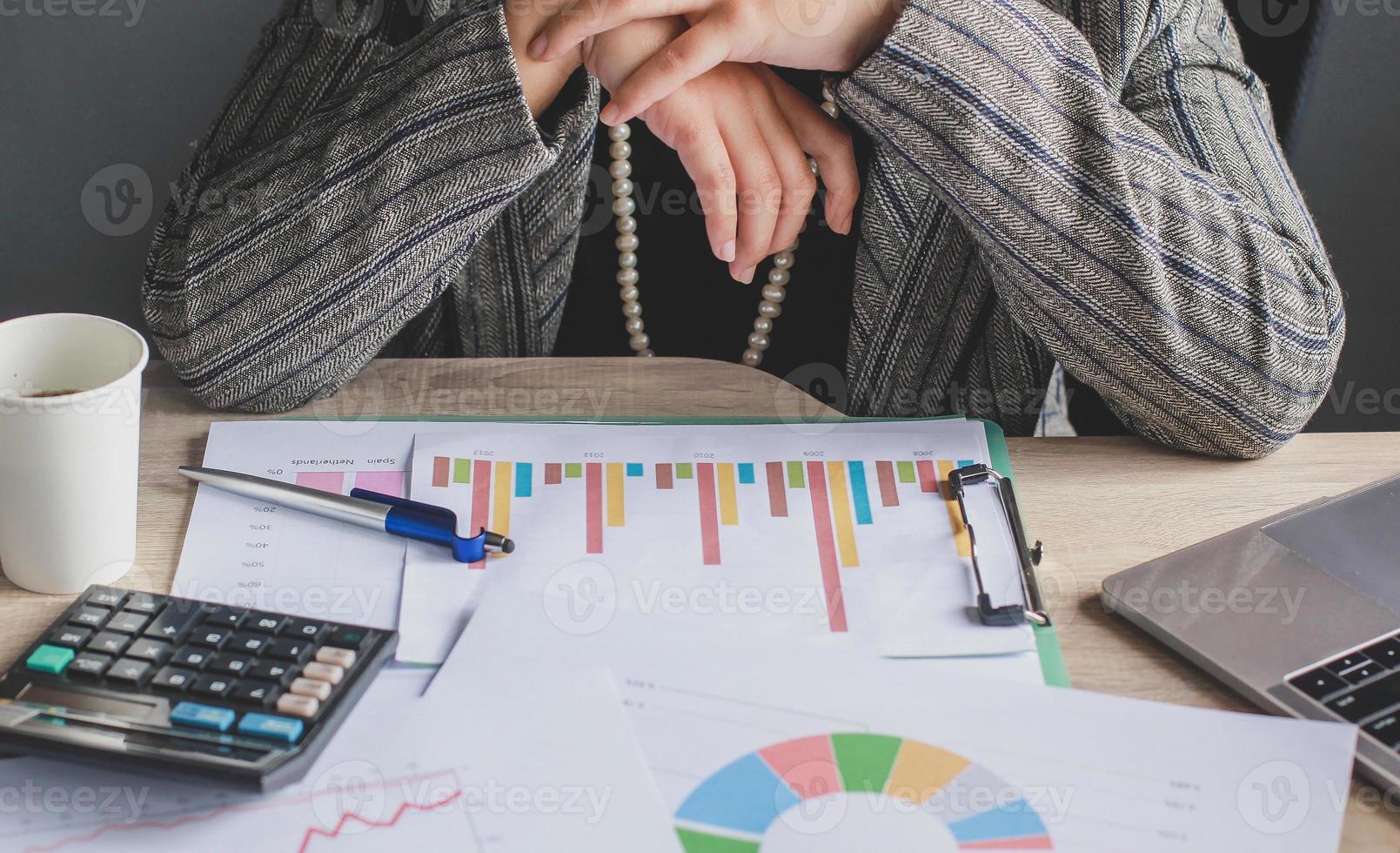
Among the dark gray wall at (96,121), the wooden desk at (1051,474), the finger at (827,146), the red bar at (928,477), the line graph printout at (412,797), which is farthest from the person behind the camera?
the dark gray wall at (96,121)

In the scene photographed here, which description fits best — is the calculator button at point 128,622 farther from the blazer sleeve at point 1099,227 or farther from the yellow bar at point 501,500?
the blazer sleeve at point 1099,227

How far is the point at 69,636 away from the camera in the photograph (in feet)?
1.72

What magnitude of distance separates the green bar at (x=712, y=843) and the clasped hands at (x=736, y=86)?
43 cm

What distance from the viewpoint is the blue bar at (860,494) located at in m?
0.65

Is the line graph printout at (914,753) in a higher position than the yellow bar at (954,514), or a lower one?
lower

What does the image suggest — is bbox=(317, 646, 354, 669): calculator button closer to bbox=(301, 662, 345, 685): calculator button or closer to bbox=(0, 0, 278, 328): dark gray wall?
bbox=(301, 662, 345, 685): calculator button

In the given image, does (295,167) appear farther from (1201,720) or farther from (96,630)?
(1201,720)

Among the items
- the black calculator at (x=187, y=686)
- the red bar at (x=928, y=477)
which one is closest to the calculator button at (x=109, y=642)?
the black calculator at (x=187, y=686)

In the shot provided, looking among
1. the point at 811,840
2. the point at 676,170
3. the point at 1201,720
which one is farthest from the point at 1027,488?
the point at 676,170

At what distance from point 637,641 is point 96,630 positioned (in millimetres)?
262

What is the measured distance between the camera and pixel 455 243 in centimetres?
76

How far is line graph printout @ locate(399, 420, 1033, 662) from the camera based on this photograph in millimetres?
579

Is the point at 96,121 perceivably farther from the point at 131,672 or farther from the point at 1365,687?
the point at 1365,687

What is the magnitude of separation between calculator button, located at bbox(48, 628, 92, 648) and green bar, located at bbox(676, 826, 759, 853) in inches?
11.9
